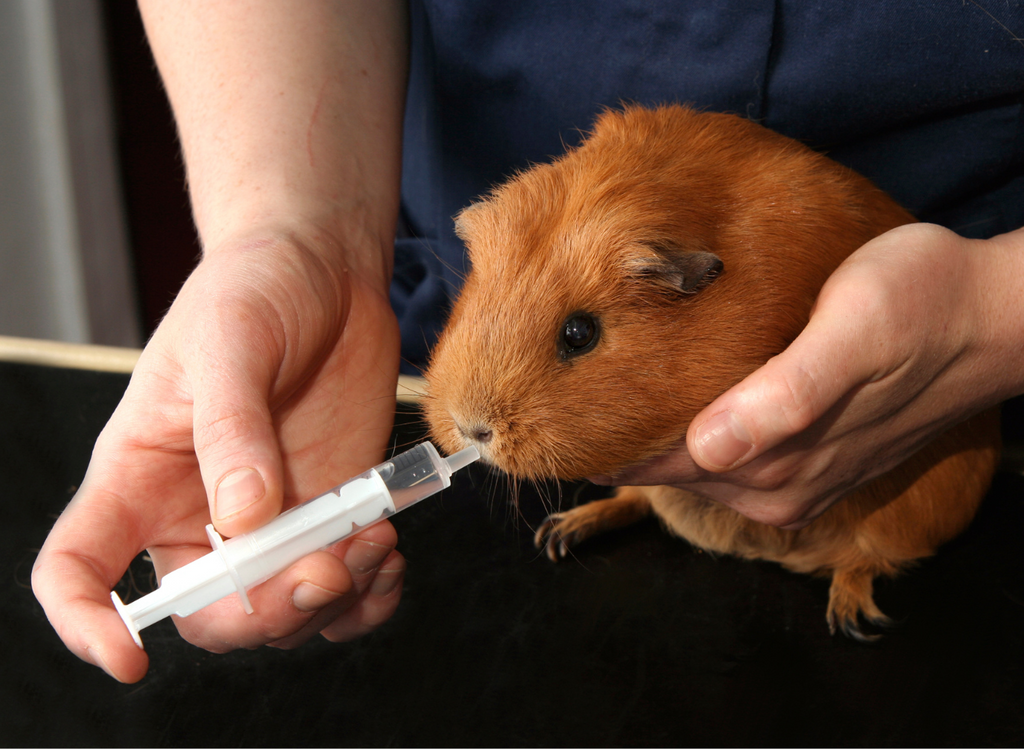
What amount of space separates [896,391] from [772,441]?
262 millimetres

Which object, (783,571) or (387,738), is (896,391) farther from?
(387,738)

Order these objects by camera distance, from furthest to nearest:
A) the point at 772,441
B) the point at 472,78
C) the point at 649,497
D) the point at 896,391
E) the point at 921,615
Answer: the point at 472,78
the point at 649,497
the point at 921,615
the point at 896,391
the point at 772,441

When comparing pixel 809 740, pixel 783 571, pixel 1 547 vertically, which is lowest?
pixel 809 740

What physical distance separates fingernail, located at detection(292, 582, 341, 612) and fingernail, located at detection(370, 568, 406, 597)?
191 mm

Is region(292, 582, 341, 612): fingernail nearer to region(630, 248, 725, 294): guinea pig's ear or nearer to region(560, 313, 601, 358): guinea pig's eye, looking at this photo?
region(560, 313, 601, 358): guinea pig's eye

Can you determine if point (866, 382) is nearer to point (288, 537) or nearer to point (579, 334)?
point (579, 334)

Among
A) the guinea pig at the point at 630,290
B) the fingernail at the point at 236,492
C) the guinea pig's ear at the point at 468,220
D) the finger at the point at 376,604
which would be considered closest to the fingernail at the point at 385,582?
the finger at the point at 376,604

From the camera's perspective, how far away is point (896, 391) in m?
1.16

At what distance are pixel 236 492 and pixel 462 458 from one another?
0.35 metres

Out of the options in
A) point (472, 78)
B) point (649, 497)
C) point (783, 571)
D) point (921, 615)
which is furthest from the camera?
point (472, 78)

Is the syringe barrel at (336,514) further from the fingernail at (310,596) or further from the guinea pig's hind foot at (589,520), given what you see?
the guinea pig's hind foot at (589,520)

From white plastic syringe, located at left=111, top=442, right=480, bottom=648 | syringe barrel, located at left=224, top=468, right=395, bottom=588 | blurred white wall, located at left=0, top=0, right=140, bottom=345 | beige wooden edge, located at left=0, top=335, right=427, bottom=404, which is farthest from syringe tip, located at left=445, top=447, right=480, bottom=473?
blurred white wall, located at left=0, top=0, right=140, bottom=345

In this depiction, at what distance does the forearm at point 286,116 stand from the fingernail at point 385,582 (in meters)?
0.60

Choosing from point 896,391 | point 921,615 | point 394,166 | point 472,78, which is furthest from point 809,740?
point 472,78
